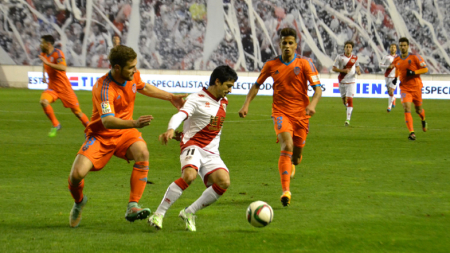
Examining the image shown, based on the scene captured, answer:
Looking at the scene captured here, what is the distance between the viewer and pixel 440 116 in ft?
64.9

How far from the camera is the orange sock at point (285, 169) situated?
22.6 feet

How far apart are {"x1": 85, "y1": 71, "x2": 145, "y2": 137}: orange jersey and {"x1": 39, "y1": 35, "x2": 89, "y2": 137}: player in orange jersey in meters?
7.26

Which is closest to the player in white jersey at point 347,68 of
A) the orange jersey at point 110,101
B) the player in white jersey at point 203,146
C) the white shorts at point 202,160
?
the player in white jersey at point 203,146

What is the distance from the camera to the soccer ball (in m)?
5.38

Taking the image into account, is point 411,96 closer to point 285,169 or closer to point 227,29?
point 285,169

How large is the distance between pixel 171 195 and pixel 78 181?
817 millimetres

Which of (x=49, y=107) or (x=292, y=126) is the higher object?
(x=292, y=126)

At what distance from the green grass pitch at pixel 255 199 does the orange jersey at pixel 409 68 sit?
1.14 meters

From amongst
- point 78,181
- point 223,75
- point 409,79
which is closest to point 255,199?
point 223,75

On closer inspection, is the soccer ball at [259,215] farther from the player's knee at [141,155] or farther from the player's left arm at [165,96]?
the player's left arm at [165,96]

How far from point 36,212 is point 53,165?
3.33m

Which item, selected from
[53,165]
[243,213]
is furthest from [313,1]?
[243,213]

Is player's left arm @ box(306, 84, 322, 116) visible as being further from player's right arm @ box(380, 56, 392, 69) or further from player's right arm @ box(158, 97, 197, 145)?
player's right arm @ box(380, 56, 392, 69)

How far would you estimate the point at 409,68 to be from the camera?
13859 millimetres
